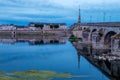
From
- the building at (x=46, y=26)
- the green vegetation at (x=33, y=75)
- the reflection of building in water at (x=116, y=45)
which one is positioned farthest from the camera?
the building at (x=46, y=26)

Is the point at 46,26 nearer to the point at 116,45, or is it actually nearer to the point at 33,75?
the point at 116,45

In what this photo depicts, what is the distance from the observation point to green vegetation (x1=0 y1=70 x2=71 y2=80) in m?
31.6

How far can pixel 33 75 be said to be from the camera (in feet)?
110

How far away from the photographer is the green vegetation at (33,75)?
3155 cm

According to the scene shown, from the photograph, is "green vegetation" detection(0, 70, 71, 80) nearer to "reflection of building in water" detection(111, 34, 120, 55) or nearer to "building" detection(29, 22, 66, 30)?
"reflection of building in water" detection(111, 34, 120, 55)

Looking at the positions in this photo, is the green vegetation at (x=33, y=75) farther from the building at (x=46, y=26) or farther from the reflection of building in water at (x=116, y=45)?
the building at (x=46, y=26)

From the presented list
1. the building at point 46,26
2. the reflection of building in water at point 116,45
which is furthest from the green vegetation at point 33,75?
the building at point 46,26

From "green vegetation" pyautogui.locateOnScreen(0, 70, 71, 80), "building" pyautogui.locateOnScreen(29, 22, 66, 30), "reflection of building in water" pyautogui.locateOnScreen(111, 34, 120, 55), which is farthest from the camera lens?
"building" pyautogui.locateOnScreen(29, 22, 66, 30)

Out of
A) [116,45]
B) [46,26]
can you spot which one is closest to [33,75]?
[116,45]

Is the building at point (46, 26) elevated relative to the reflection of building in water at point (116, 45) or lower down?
elevated

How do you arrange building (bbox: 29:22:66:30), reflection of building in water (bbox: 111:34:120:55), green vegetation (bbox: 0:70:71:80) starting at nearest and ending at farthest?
green vegetation (bbox: 0:70:71:80) < reflection of building in water (bbox: 111:34:120:55) < building (bbox: 29:22:66:30)

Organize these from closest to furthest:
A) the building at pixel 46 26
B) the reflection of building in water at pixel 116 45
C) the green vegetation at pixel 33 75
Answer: the green vegetation at pixel 33 75, the reflection of building in water at pixel 116 45, the building at pixel 46 26

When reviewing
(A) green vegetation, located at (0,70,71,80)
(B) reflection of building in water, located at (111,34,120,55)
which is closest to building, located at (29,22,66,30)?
(B) reflection of building in water, located at (111,34,120,55)

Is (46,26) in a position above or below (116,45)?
above
